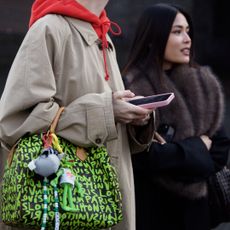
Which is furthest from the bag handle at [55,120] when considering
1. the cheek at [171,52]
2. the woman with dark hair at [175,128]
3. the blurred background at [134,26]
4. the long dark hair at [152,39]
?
the blurred background at [134,26]

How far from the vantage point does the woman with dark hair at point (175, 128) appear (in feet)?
14.0

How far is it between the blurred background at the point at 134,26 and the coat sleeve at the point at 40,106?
9.81ft

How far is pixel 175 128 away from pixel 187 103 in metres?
0.17

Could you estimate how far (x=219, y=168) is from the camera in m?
4.48

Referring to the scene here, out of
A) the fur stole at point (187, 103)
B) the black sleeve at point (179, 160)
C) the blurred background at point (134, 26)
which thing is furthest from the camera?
the blurred background at point (134, 26)

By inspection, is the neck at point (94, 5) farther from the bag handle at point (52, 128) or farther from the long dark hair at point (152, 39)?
the long dark hair at point (152, 39)

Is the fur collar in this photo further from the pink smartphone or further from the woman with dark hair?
the pink smartphone

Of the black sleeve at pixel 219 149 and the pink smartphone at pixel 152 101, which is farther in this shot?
the black sleeve at pixel 219 149

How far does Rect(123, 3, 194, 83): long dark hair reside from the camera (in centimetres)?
446

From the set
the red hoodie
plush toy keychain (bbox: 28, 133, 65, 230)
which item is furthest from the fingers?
plush toy keychain (bbox: 28, 133, 65, 230)

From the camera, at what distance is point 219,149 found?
4492mm

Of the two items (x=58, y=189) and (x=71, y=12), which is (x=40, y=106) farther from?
(x=71, y=12)

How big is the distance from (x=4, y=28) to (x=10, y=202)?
3.26 metres

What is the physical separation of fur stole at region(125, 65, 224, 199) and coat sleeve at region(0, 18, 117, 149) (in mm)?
1117
